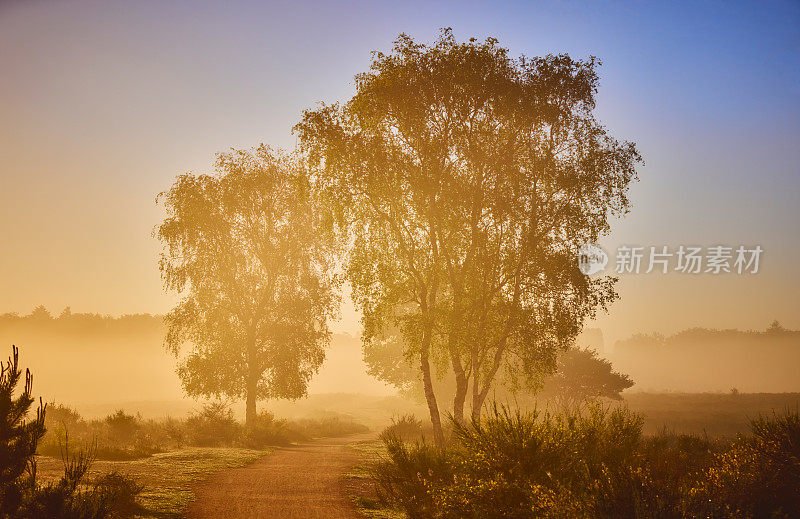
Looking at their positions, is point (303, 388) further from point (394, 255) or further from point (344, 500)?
point (344, 500)

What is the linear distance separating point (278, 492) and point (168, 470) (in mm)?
4772

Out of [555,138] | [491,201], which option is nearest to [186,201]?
[491,201]

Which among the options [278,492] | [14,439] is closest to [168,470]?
[278,492]

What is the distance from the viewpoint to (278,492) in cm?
1240

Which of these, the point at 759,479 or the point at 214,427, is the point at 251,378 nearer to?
the point at 214,427

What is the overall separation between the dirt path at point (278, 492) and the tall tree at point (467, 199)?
5126 mm

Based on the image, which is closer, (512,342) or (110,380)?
(512,342)

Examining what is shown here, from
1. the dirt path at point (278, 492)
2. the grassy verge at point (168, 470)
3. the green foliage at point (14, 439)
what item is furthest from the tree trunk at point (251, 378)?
the green foliage at point (14, 439)

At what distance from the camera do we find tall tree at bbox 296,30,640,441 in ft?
60.7

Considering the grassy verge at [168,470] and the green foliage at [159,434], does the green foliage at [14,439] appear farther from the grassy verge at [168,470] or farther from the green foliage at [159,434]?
the green foliage at [159,434]

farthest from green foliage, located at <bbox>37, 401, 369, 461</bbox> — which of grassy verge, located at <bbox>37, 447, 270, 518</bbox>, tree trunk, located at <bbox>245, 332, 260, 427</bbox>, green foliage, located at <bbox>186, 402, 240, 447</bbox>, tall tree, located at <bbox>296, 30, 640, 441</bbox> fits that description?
tall tree, located at <bbox>296, 30, 640, 441</bbox>

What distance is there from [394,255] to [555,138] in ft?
27.3

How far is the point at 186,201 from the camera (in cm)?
2952

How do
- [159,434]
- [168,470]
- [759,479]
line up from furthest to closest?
1. [159,434]
2. [168,470]
3. [759,479]
